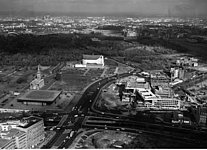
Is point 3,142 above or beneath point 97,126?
above

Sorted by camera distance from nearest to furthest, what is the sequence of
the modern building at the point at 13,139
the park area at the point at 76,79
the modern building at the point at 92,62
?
the modern building at the point at 13,139
the park area at the point at 76,79
the modern building at the point at 92,62

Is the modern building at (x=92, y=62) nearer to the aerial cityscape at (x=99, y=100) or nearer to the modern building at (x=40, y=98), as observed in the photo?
the aerial cityscape at (x=99, y=100)

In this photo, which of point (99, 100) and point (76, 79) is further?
point (76, 79)

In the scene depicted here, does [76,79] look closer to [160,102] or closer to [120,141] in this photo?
[160,102]

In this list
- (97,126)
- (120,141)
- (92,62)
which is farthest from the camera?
(92,62)

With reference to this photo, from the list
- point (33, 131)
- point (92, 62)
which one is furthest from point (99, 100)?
point (92, 62)

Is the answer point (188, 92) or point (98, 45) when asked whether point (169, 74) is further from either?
point (98, 45)

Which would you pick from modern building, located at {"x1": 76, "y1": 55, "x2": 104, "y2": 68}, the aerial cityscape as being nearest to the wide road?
the aerial cityscape

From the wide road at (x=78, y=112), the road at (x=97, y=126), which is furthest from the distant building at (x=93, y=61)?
the road at (x=97, y=126)
